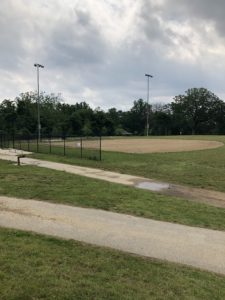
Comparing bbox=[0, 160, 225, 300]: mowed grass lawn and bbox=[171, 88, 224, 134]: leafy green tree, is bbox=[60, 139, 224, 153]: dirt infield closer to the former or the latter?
bbox=[0, 160, 225, 300]: mowed grass lawn

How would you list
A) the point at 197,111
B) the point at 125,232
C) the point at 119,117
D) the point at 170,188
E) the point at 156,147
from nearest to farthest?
the point at 125,232 < the point at 170,188 < the point at 156,147 < the point at 197,111 < the point at 119,117

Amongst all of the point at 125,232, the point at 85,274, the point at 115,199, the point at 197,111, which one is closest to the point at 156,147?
the point at 115,199

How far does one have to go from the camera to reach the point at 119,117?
468 feet

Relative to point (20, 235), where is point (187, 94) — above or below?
above

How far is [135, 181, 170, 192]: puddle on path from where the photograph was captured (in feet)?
51.5

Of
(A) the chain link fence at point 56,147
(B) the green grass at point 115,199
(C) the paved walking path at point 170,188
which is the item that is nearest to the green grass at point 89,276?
(B) the green grass at point 115,199

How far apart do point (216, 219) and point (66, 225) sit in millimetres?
3664

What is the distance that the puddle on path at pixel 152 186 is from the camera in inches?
618

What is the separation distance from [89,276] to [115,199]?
21.5 ft

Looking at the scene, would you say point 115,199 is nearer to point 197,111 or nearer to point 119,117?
point 197,111

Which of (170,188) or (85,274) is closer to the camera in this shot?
(85,274)

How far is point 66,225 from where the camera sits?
28.1ft

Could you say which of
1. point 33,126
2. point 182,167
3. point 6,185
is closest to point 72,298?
point 6,185

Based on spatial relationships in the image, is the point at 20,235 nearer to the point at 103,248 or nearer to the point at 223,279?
the point at 103,248
